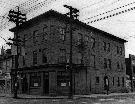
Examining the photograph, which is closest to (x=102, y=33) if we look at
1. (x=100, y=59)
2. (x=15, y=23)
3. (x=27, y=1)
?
(x=100, y=59)

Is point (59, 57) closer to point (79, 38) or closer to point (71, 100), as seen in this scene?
point (79, 38)

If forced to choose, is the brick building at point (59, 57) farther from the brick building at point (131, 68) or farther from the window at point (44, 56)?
the brick building at point (131, 68)

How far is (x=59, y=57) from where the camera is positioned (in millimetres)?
35094

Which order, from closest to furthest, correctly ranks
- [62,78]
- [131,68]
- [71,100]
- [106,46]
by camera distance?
[71,100], [62,78], [106,46], [131,68]

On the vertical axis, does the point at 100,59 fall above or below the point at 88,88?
above

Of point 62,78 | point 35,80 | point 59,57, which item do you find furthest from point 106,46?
point 35,80

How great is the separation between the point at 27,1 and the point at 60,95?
61.7ft

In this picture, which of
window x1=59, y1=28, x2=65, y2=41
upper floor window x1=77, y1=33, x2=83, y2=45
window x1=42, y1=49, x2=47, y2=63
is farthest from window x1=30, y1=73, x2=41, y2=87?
upper floor window x1=77, y1=33, x2=83, y2=45

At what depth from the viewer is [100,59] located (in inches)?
1674

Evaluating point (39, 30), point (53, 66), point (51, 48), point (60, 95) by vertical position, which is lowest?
point (60, 95)

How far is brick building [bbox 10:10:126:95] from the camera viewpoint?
3484cm

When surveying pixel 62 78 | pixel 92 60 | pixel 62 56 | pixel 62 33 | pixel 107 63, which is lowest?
pixel 62 78

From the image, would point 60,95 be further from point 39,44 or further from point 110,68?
point 110,68

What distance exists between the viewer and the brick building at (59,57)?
1372 inches
